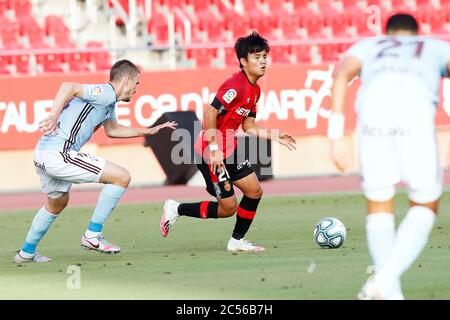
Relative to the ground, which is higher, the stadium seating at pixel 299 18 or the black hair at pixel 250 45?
the black hair at pixel 250 45

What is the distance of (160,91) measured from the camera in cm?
1950

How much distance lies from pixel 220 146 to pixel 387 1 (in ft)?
46.3

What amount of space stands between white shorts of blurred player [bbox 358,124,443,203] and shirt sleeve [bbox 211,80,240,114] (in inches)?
148

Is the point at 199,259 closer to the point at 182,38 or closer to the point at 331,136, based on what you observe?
the point at 331,136

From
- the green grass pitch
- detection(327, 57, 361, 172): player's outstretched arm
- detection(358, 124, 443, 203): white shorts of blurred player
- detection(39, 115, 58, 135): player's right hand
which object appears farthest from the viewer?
detection(39, 115, 58, 135): player's right hand

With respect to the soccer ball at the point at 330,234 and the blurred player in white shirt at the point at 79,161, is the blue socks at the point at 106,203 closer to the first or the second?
the blurred player in white shirt at the point at 79,161

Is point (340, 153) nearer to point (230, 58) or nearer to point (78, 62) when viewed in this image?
point (78, 62)

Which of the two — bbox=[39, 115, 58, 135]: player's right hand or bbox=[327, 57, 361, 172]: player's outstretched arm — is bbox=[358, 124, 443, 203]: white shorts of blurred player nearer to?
bbox=[327, 57, 361, 172]: player's outstretched arm

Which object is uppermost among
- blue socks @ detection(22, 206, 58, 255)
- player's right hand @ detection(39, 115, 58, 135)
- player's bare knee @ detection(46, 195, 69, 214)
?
player's right hand @ detection(39, 115, 58, 135)

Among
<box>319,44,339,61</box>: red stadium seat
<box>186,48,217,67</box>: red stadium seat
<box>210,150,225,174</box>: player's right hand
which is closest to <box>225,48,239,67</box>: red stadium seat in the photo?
<box>186,48,217,67</box>: red stadium seat

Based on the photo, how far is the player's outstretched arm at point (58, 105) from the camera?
10.3 meters

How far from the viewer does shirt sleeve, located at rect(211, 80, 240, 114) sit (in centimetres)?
1089

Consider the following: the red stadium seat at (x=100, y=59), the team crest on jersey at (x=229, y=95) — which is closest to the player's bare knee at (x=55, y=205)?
the team crest on jersey at (x=229, y=95)

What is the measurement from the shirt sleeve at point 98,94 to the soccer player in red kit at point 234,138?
0.91 m
